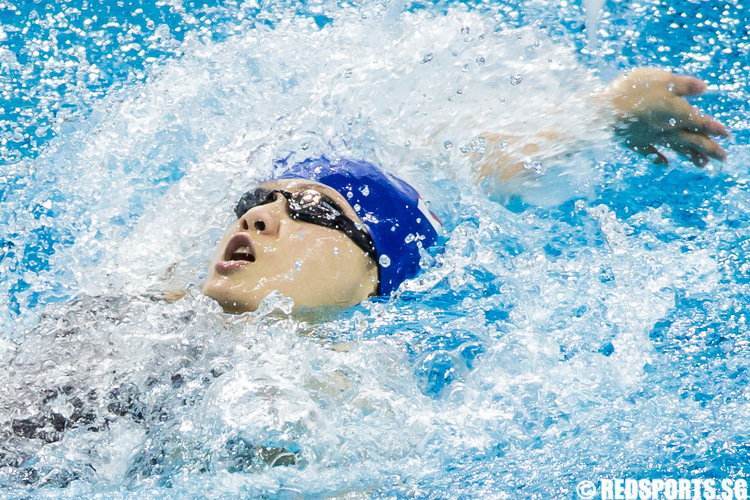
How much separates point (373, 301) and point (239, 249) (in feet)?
1.26

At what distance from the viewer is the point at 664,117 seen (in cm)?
210

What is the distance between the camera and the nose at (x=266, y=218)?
1963 mm

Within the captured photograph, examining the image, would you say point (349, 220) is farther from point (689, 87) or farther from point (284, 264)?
point (689, 87)

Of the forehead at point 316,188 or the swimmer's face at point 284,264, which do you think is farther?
the forehead at point 316,188

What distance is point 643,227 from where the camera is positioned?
2408 mm

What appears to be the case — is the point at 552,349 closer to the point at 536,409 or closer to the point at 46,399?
the point at 536,409

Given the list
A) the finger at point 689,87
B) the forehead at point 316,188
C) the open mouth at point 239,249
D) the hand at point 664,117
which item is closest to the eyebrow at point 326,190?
the forehead at point 316,188

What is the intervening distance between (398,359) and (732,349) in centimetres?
82

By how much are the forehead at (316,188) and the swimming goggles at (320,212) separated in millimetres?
20

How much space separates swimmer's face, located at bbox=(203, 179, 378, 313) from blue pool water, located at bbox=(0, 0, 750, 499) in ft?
0.23

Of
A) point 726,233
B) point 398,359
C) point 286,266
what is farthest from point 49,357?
point 726,233

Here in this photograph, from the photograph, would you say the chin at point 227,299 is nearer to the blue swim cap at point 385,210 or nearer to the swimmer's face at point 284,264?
the swimmer's face at point 284,264
